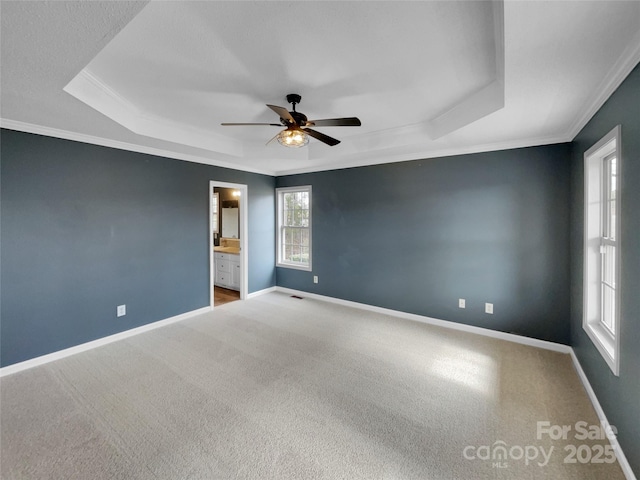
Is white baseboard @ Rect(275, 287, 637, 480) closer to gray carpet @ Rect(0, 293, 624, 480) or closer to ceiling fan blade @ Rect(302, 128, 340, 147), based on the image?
gray carpet @ Rect(0, 293, 624, 480)

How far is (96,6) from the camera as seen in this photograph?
1269 millimetres

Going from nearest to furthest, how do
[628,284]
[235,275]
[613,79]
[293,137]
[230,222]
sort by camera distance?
1. [628,284]
2. [613,79]
3. [293,137]
4. [235,275]
5. [230,222]

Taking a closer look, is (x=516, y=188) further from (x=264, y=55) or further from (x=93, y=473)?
(x=93, y=473)

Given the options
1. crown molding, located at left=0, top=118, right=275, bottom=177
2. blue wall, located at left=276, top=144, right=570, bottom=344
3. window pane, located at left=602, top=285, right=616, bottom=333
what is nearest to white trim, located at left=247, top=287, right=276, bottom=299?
blue wall, located at left=276, top=144, right=570, bottom=344

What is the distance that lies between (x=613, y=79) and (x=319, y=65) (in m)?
1.93

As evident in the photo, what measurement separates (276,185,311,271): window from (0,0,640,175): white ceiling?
2370 millimetres

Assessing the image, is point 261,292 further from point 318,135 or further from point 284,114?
point 284,114

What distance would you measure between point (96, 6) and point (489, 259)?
413cm

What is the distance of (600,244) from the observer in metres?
2.43

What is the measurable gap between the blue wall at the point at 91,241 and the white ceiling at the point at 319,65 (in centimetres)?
37

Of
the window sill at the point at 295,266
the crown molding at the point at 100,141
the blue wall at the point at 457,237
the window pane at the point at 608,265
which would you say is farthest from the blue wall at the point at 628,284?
the crown molding at the point at 100,141

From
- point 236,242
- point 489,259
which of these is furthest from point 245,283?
point 489,259

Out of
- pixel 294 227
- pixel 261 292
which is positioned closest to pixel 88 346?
pixel 261 292

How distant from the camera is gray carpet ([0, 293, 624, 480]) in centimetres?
168
